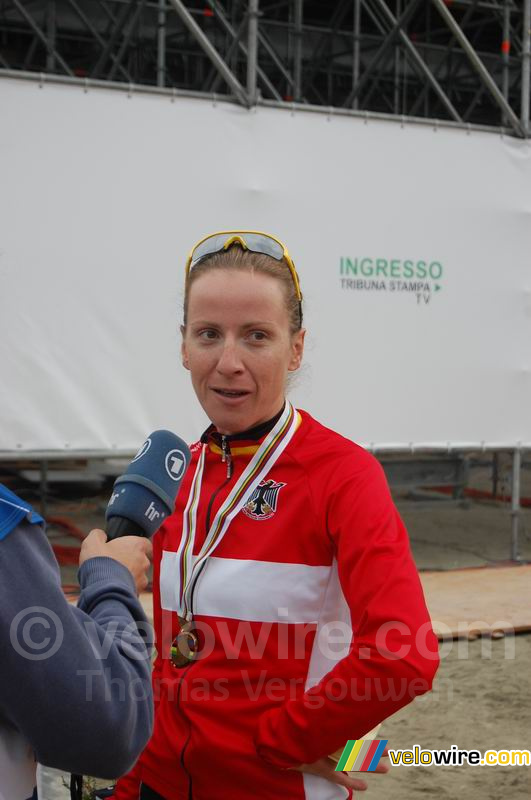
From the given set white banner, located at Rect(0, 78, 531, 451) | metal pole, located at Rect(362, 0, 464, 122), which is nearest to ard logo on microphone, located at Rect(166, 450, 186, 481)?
white banner, located at Rect(0, 78, 531, 451)

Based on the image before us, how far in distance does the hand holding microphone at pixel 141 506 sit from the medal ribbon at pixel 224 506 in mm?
156

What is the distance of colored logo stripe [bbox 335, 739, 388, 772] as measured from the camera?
1856 millimetres

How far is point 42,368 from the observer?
19.4 ft

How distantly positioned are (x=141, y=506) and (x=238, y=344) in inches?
18.2

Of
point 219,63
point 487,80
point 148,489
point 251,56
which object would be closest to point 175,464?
point 148,489

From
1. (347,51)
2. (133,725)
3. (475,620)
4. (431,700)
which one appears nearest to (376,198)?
(475,620)

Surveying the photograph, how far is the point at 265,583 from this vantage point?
1.87 metres

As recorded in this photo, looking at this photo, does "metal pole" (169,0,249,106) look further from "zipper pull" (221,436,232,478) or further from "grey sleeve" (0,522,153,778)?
"grey sleeve" (0,522,153,778)

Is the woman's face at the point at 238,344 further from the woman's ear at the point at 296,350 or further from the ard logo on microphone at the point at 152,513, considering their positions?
the ard logo on microphone at the point at 152,513

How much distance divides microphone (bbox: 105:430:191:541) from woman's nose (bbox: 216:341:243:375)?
0.19 m

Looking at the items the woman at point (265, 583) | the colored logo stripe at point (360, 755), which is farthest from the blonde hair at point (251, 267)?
the colored logo stripe at point (360, 755)

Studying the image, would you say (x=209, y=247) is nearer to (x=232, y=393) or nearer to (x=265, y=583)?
(x=232, y=393)

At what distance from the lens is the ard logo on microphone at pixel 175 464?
181 cm

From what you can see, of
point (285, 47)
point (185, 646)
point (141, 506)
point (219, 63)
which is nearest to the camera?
point (141, 506)
